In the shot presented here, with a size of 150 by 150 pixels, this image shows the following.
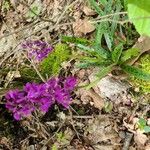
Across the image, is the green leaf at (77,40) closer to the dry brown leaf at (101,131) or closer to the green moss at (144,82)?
the green moss at (144,82)

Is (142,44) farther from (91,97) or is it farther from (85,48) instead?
(91,97)

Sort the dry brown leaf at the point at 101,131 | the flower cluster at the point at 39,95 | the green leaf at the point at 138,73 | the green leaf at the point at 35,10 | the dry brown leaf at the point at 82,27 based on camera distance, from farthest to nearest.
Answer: the green leaf at the point at 35,10, the dry brown leaf at the point at 82,27, the dry brown leaf at the point at 101,131, the green leaf at the point at 138,73, the flower cluster at the point at 39,95

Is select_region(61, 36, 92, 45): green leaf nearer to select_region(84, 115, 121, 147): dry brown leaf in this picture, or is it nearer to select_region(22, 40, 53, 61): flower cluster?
select_region(22, 40, 53, 61): flower cluster

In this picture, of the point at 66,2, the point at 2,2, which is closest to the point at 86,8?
the point at 66,2

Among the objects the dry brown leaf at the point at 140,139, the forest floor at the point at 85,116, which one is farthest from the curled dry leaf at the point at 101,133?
the dry brown leaf at the point at 140,139

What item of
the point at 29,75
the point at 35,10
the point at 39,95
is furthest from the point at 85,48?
the point at 35,10
